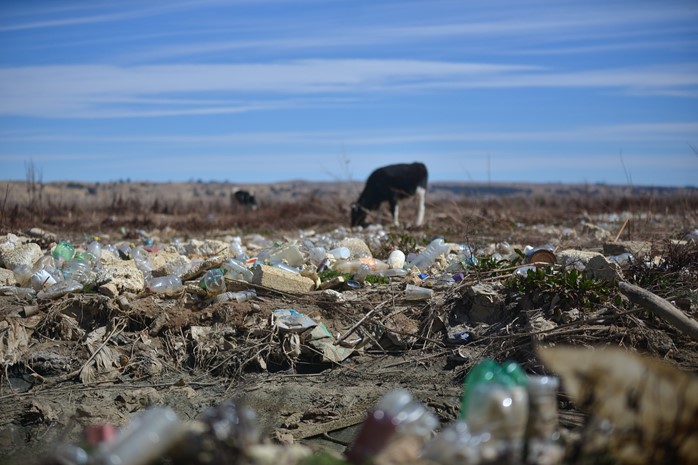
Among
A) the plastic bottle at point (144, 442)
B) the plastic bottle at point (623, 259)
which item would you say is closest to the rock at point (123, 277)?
the plastic bottle at point (623, 259)

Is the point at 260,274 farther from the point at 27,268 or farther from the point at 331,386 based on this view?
the point at 27,268

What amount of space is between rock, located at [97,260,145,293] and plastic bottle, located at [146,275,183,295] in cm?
9

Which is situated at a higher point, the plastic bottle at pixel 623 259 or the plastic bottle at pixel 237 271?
the plastic bottle at pixel 623 259

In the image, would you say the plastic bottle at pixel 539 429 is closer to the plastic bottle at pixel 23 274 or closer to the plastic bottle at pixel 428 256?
the plastic bottle at pixel 428 256

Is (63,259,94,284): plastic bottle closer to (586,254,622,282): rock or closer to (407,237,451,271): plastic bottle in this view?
(407,237,451,271): plastic bottle

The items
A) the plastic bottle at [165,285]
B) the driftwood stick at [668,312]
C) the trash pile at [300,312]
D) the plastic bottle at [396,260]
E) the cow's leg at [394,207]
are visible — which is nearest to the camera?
the driftwood stick at [668,312]

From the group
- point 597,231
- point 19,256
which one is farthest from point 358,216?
point 19,256

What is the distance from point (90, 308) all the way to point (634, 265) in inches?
163

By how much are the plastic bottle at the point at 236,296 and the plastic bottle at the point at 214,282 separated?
0.27 ft

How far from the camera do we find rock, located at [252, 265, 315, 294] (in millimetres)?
6012

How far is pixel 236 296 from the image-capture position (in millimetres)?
5820

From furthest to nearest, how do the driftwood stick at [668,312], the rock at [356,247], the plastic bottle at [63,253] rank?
the rock at [356,247] < the plastic bottle at [63,253] < the driftwood stick at [668,312]

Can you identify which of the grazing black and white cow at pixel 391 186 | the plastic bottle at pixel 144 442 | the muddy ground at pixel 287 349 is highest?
the grazing black and white cow at pixel 391 186

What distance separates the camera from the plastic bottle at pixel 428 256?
6.99 m
